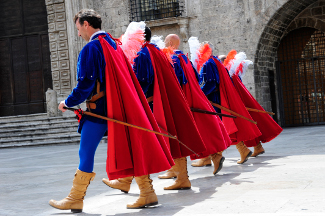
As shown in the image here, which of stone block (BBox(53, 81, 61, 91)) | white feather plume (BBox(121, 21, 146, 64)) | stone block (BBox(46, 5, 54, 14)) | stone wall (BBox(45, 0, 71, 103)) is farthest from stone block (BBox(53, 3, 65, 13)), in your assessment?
white feather plume (BBox(121, 21, 146, 64))

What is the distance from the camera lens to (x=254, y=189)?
4484 mm

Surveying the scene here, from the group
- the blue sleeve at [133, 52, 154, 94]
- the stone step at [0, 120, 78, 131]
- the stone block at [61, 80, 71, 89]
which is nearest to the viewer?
the blue sleeve at [133, 52, 154, 94]

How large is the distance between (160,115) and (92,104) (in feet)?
2.91

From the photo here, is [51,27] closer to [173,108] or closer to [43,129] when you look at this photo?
[43,129]

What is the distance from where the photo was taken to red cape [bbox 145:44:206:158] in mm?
4785

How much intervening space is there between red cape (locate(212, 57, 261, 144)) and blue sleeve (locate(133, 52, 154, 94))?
6.88 feet

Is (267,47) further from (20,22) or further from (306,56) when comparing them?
(20,22)

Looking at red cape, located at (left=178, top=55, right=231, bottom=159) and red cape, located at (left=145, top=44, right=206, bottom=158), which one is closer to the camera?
red cape, located at (left=145, top=44, right=206, bottom=158)

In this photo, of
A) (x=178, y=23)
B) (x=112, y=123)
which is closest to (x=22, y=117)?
(x=178, y=23)

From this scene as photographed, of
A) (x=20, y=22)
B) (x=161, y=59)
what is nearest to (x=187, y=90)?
(x=161, y=59)

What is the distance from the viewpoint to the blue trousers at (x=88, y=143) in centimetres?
396

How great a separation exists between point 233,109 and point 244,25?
9.12 meters

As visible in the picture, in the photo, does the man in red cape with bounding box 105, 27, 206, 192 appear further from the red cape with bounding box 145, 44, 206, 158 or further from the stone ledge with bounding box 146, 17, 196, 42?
the stone ledge with bounding box 146, 17, 196, 42

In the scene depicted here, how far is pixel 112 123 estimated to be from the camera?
3883 millimetres
